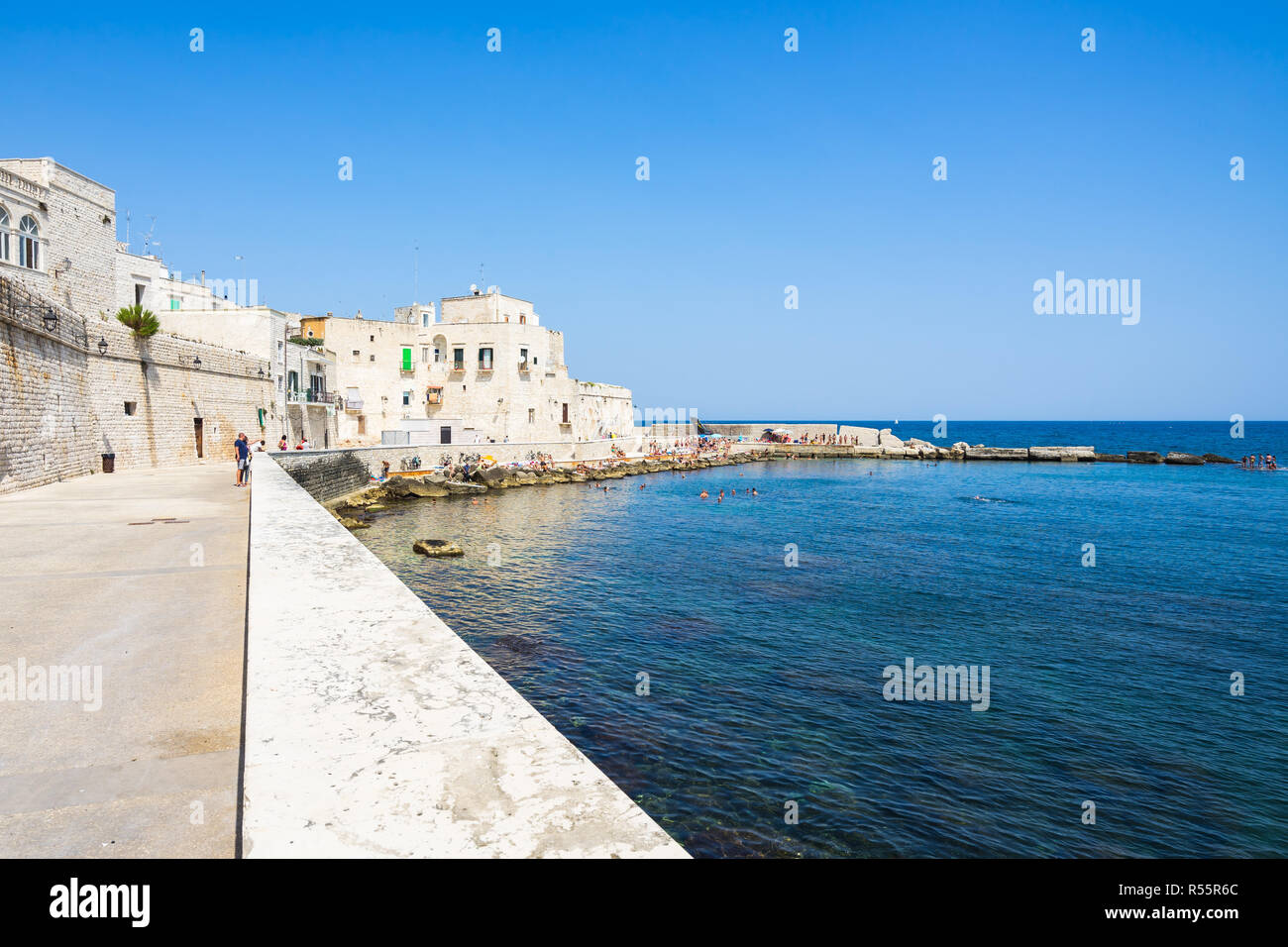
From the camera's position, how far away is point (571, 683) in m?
11.6

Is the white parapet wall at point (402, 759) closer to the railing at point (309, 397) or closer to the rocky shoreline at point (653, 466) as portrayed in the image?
the rocky shoreline at point (653, 466)

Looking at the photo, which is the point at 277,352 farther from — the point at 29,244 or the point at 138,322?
the point at 29,244

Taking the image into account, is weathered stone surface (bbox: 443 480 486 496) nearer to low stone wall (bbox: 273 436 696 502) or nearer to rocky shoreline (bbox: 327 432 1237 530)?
rocky shoreline (bbox: 327 432 1237 530)

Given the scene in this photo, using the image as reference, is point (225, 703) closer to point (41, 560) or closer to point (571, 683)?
point (41, 560)

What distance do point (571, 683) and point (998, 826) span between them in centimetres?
638

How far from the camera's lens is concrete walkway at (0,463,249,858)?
346 cm

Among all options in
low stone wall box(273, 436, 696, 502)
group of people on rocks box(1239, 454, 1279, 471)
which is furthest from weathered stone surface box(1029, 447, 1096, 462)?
low stone wall box(273, 436, 696, 502)

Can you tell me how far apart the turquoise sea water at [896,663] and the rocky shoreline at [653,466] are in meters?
4.81

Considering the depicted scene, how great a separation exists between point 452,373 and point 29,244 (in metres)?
27.3

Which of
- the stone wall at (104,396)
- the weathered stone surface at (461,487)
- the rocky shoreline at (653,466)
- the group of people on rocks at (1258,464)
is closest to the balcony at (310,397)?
the stone wall at (104,396)

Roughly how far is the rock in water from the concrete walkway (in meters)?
10.4

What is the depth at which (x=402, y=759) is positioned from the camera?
2.92m

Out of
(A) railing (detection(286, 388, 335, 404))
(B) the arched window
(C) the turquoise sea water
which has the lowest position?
(C) the turquoise sea water
